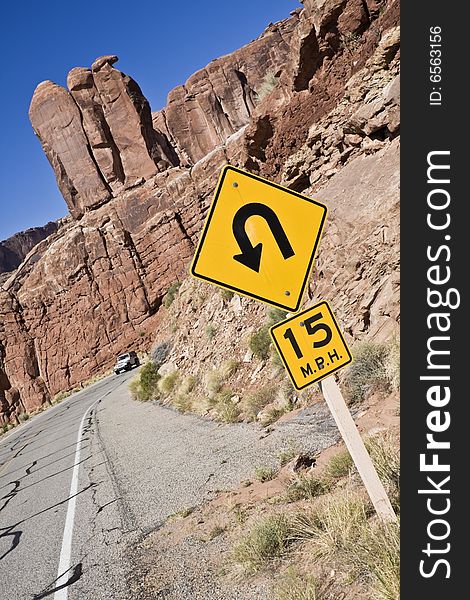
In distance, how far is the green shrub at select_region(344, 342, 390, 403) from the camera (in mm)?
6551

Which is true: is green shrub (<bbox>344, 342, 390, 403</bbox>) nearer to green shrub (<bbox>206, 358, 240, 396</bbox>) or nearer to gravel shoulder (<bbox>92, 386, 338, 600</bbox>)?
gravel shoulder (<bbox>92, 386, 338, 600</bbox>)

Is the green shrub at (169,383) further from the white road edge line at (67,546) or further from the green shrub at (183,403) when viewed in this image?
the white road edge line at (67,546)

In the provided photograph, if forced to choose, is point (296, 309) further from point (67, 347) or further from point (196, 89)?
point (196, 89)

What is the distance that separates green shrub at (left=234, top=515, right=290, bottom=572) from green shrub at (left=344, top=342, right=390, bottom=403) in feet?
9.99

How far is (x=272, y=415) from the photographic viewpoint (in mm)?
8109

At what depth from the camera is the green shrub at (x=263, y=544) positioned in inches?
144

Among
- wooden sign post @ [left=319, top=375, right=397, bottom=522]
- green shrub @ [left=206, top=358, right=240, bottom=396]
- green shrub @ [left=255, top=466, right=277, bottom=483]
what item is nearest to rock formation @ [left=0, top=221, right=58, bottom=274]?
green shrub @ [left=206, top=358, right=240, bottom=396]

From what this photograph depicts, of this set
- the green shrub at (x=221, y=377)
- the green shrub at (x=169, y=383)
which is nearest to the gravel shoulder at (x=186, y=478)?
the green shrub at (x=221, y=377)

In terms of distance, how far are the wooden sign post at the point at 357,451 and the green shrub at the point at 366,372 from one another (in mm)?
3520

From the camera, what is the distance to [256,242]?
9.80 ft

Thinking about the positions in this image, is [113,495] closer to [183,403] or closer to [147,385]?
[183,403]

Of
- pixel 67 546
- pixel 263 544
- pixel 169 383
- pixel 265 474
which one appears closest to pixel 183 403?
pixel 169 383

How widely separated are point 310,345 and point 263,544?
1.81m

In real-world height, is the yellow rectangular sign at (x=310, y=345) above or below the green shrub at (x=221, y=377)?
above
